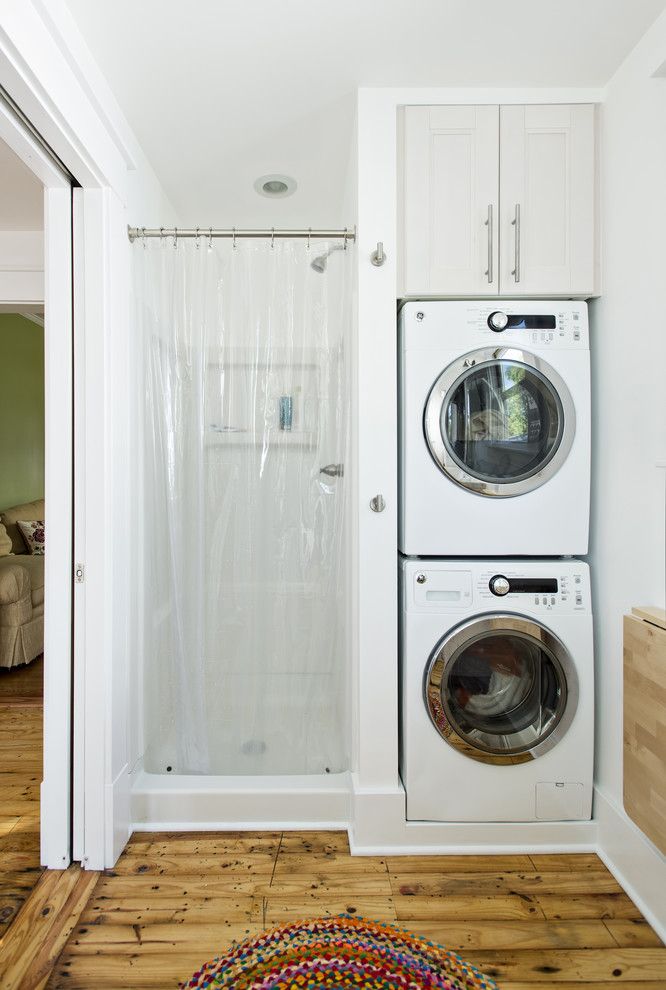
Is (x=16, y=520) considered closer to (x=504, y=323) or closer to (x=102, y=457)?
(x=102, y=457)

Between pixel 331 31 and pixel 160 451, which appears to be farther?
pixel 160 451

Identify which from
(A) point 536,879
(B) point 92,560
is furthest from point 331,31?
(A) point 536,879

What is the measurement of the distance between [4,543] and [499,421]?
3831mm

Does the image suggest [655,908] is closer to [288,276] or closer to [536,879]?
[536,879]

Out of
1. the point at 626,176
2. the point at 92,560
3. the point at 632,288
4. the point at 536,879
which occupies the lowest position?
the point at 536,879

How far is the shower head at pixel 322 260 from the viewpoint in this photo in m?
2.07

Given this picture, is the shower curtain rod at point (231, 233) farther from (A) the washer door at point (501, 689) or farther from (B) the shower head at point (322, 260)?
(A) the washer door at point (501, 689)

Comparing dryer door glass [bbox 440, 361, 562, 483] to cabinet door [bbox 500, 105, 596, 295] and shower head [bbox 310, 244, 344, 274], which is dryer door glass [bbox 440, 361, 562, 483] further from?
shower head [bbox 310, 244, 344, 274]

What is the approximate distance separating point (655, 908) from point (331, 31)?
264 centimetres

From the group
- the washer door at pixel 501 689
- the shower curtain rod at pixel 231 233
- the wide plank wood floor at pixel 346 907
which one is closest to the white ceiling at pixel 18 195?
the shower curtain rod at pixel 231 233

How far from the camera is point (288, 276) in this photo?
2.08 meters

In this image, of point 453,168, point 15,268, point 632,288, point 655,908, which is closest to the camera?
point 655,908

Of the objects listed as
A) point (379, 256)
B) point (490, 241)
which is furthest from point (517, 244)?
point (379, 256)

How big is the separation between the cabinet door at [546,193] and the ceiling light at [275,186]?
0.92m
